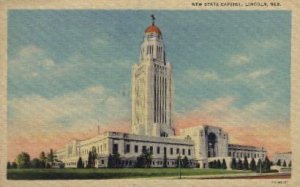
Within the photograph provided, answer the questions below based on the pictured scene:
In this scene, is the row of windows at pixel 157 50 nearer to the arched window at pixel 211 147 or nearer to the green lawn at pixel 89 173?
the arched window at pixel 211 147

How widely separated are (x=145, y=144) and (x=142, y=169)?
0.34 meters

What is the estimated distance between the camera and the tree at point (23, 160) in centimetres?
328

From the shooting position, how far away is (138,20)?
3314 mm

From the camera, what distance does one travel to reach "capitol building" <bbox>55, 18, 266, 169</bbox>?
135 inches

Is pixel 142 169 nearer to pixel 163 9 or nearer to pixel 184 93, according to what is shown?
pixel 184 93

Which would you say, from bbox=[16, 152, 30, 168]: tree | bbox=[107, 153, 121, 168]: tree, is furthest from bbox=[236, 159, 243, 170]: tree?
bbox=[16, 152, 30, 168]: tree

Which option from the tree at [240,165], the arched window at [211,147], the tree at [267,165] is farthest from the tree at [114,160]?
the tree at [267,165]

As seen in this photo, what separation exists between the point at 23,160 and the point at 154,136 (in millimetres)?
992

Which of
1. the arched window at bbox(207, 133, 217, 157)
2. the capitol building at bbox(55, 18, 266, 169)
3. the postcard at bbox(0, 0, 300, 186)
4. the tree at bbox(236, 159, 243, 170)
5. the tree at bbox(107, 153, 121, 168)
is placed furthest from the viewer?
the arched window at bbox(207, 133, 217, 157)

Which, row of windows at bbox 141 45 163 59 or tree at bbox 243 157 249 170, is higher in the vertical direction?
row of windows at bbox 141 45 163 59

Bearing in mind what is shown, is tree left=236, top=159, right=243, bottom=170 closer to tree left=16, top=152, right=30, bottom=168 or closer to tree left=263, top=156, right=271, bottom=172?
tree left=263, top=156, right=271, bottom=172

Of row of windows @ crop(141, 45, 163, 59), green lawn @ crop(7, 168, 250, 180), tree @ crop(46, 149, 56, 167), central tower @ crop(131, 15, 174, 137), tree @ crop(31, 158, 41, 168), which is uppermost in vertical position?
row of windows @ crop(141, 45, 163, 59)

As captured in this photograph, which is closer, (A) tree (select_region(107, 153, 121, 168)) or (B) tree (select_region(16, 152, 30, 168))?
(B) tree (select_region(16, 152, 30, 168))

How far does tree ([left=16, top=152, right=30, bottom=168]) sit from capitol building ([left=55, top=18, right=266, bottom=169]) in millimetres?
183
